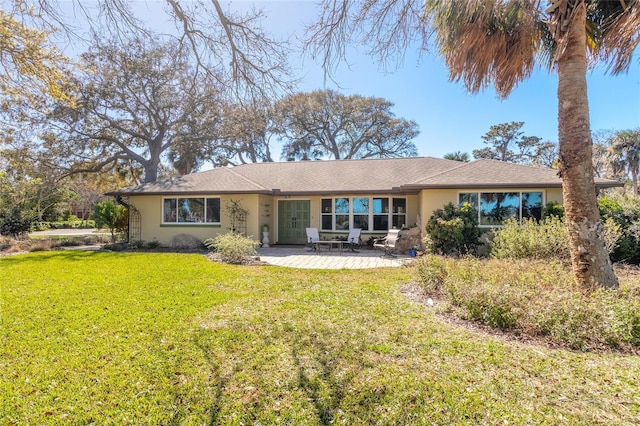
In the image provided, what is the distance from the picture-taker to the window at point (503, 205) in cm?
1187

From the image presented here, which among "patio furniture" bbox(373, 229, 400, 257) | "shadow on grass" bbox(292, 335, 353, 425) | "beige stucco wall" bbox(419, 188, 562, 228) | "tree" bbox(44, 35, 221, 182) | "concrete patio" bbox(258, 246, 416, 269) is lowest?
"shadow on grass" bbox(292, 335, 353, 425)

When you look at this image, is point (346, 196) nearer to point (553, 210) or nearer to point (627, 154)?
point (553, 210)

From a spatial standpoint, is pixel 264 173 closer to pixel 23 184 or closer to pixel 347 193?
pixel 347 193

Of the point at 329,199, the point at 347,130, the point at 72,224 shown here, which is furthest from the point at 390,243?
the point at 72,224

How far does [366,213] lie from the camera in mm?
14789

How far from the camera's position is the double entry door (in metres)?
15.9

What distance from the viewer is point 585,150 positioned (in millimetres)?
5332

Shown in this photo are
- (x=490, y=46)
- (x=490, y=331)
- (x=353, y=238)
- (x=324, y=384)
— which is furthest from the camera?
(x=353, y=238)

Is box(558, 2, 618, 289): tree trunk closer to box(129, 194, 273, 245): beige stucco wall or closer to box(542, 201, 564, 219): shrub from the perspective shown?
box(542, 201, 564, 219): shrub

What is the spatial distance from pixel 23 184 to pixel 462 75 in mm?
22979

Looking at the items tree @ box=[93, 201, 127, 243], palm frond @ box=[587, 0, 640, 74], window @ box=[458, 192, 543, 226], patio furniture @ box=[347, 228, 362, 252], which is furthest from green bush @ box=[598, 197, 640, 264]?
tree @ box=[93, 201, 127, 243]

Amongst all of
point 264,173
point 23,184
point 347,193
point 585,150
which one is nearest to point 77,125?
point 23,184

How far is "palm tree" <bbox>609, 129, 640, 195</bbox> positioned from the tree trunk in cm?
2751

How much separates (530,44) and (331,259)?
806cm
